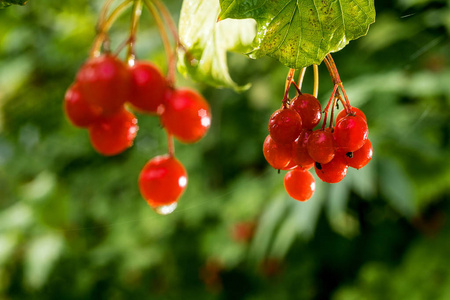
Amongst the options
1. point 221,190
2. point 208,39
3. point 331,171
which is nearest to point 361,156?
point 331,171

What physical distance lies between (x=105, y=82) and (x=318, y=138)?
8.0 inches

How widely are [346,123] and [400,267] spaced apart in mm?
1670

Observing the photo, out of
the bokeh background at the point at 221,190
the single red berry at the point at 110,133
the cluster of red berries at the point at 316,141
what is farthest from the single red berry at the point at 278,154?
the bokeh background at the point at 221,190

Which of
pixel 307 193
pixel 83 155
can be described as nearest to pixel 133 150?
pixel 83 155

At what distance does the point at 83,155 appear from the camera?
1866 mm

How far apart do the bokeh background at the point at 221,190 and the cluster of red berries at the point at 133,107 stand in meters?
0.52

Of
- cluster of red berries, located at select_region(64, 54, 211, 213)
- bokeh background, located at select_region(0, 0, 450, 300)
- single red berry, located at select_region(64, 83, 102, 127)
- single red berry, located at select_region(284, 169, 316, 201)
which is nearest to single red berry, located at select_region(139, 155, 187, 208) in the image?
cluster of red berries, located at select_region(64, 54, 211, 213)

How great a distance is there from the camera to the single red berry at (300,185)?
340mm

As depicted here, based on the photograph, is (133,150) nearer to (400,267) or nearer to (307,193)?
(400,267)

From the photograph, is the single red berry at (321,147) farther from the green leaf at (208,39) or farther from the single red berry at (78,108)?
the single red berry at (78,108)

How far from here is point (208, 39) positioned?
16.7 inches

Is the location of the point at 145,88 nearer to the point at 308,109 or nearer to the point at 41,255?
the point at 308,109

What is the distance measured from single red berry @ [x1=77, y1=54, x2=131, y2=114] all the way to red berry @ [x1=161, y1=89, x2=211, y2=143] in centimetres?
9

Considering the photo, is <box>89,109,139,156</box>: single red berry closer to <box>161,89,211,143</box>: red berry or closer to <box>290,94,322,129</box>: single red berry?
<box>161,89,211,143</box>: red berry
